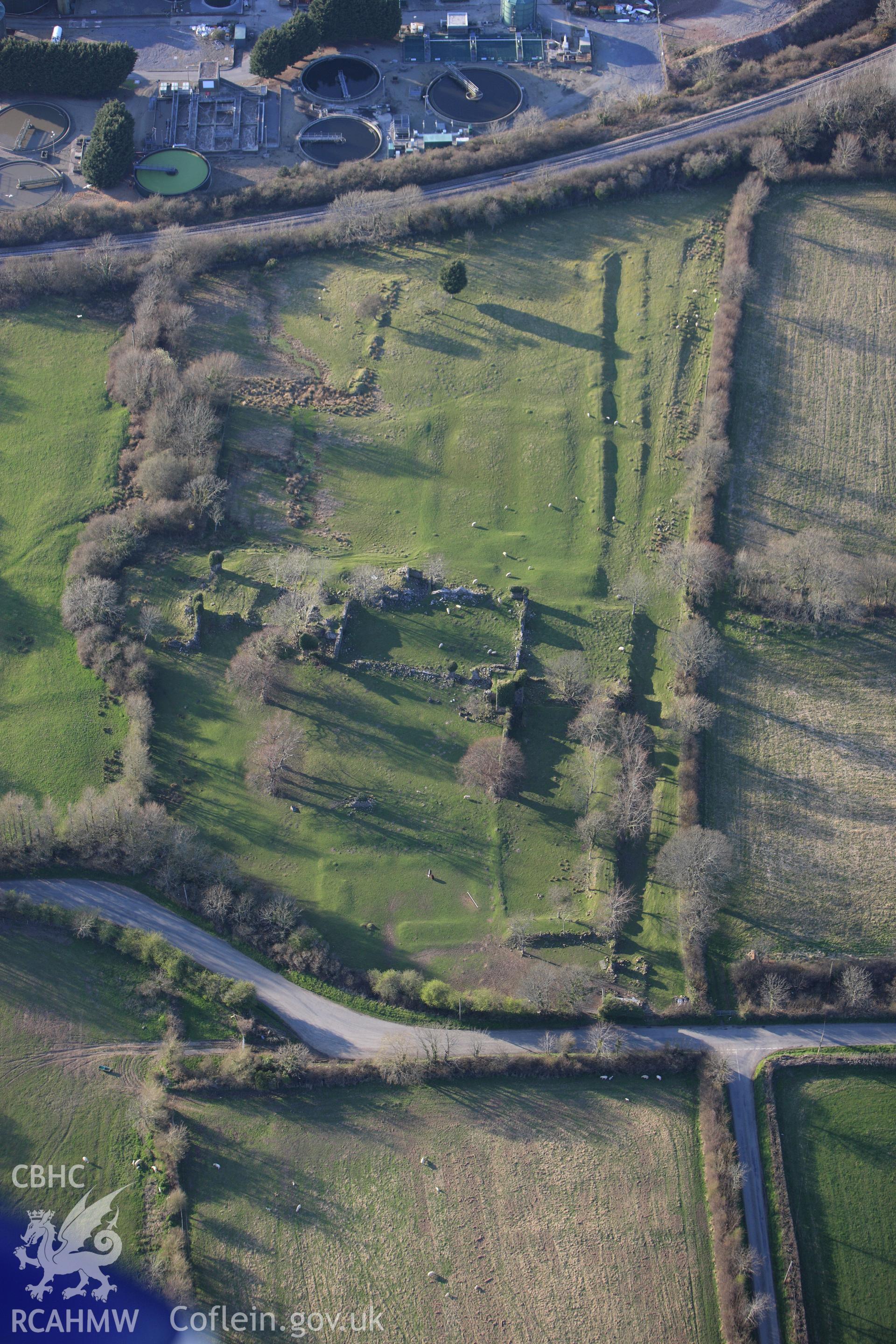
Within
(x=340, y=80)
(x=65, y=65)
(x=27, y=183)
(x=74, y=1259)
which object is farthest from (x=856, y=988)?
(x=65, y=65)

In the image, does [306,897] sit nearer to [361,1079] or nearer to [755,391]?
[361,1079]

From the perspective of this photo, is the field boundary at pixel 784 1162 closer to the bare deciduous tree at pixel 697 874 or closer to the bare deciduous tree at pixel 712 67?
the bare deciduous tree at pixel 697 874

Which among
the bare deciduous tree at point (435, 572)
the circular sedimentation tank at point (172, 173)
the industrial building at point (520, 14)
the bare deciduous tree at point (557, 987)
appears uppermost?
the industrial building at point (520, 14)

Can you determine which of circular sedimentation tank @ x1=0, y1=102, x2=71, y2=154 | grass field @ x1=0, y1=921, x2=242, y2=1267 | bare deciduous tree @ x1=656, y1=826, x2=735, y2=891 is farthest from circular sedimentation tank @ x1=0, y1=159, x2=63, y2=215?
bare deciduous tree @ x1=656, y1=826, x2=735, y2=891

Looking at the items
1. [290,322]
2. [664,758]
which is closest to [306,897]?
[664,758]

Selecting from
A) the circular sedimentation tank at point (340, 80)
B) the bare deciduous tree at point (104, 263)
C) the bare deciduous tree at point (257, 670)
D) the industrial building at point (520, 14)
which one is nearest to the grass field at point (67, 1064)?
the bare deciduous tree at point (257, 670)

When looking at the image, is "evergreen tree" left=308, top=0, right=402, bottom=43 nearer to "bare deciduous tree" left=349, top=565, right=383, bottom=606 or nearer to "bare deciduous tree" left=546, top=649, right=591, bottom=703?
"bare deciduous tree" left=349, top=565, right=383, bottom=606

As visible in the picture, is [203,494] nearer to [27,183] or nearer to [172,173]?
[172,173]
